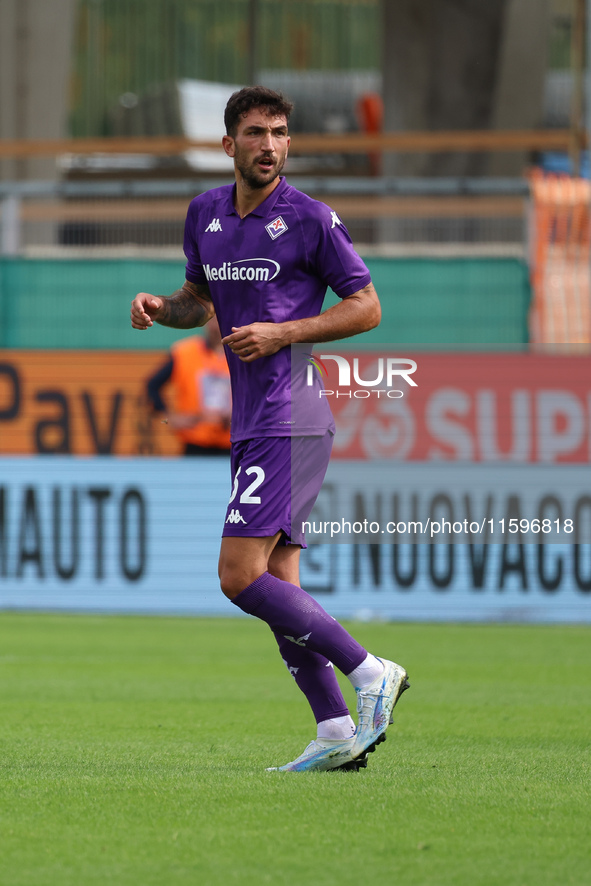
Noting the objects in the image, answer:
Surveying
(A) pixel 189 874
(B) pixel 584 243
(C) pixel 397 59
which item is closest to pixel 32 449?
(B) pixel 584 243

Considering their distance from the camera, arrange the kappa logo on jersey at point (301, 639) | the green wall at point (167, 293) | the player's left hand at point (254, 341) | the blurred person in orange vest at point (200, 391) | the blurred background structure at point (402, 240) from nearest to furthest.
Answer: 1. the player's left hand at point (254, 341)
2. the kappa logo on jersey at point (301, 639)
3. the blurred background structure at point (402, 240)
4. the blurred person in orange vest at point (200, 391)
5. the green wall at point (167, 293)

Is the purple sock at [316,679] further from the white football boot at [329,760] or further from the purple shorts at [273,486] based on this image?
the purple shorts at [273,486]

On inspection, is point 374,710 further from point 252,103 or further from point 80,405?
point 80,405

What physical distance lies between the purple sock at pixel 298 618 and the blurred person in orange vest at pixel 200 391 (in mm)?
8200

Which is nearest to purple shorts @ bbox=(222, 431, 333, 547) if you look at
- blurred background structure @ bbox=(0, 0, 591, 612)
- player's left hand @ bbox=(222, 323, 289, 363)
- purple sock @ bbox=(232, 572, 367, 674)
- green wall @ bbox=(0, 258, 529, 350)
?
purple sock @ bbox=(232, 572, 367, 674)

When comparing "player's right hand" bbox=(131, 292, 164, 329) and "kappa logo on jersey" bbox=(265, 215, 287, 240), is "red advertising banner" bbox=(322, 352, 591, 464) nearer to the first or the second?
"player's right hand" bbox=(131, 292, 164, 329)

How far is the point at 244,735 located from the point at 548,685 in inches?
102

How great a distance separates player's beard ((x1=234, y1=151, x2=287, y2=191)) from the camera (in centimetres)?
486

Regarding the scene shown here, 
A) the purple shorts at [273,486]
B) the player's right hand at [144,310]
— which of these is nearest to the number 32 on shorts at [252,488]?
the purple shorts at [273,486]

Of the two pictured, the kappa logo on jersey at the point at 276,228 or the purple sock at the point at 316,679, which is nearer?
the kappa logo on jersey at the point at 276,228

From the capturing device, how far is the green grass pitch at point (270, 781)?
360 cm

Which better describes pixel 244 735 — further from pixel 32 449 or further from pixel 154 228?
pixel 154 228

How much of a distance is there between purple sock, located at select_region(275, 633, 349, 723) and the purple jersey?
2.52ft

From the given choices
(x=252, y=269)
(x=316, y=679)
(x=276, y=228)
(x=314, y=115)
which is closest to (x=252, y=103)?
(x=276, y=228)
